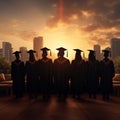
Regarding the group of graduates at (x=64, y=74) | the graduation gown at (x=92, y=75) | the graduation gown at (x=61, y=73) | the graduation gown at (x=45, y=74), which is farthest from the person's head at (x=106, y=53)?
the graduation gown at (x=45, y=74)

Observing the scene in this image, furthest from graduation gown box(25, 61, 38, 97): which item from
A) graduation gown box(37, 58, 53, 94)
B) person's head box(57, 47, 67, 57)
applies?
person's head box(57, 47, 67, 57)

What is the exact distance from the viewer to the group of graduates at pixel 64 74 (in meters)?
14.0

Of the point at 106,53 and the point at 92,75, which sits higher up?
the point at 106,53

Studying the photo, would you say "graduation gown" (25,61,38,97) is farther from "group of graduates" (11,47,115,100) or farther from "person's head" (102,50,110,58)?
"person's head" (102,50,110,58)

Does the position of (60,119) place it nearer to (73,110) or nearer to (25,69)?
(73,110)

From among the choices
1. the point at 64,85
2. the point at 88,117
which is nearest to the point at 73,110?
the point at 88,117

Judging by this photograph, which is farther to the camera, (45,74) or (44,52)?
(45,74)

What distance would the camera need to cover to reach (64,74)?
46.3ft

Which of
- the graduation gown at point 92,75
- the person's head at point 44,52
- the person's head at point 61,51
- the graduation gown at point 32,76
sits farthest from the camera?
the graduation gown at point 92,75

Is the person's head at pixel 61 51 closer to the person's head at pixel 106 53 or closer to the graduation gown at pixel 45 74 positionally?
the graduation gown at pixel 45 74

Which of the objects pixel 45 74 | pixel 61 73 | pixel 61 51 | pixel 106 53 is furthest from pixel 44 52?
pixel 106 53

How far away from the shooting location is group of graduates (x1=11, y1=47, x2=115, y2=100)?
14047mm

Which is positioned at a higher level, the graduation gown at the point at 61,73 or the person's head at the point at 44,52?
the person's head at the point at 44,52

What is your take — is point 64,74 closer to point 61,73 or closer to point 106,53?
point 61,73
